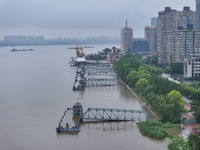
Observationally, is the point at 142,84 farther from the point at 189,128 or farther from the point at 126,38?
the point at 126,38

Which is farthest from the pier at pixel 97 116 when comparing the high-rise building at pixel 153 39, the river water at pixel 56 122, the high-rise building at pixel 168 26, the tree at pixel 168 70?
the high-rise building at pixel 153 39

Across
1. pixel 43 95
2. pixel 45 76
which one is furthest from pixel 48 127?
pixel 45 76

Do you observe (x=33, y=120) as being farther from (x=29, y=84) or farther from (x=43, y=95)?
(x=29, y=84)

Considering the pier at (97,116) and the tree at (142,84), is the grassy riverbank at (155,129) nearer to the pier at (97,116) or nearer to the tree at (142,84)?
the pier at (97,116)

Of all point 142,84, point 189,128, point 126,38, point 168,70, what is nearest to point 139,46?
point 126,38

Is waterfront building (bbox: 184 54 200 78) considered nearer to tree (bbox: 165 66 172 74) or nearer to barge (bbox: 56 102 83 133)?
tree (bbox: 165 66 172 74)

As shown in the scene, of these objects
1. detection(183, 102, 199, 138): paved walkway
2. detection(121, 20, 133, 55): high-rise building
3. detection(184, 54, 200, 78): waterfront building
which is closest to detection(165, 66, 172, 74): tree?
detection(184, 54, 200, 78): waterfront building
